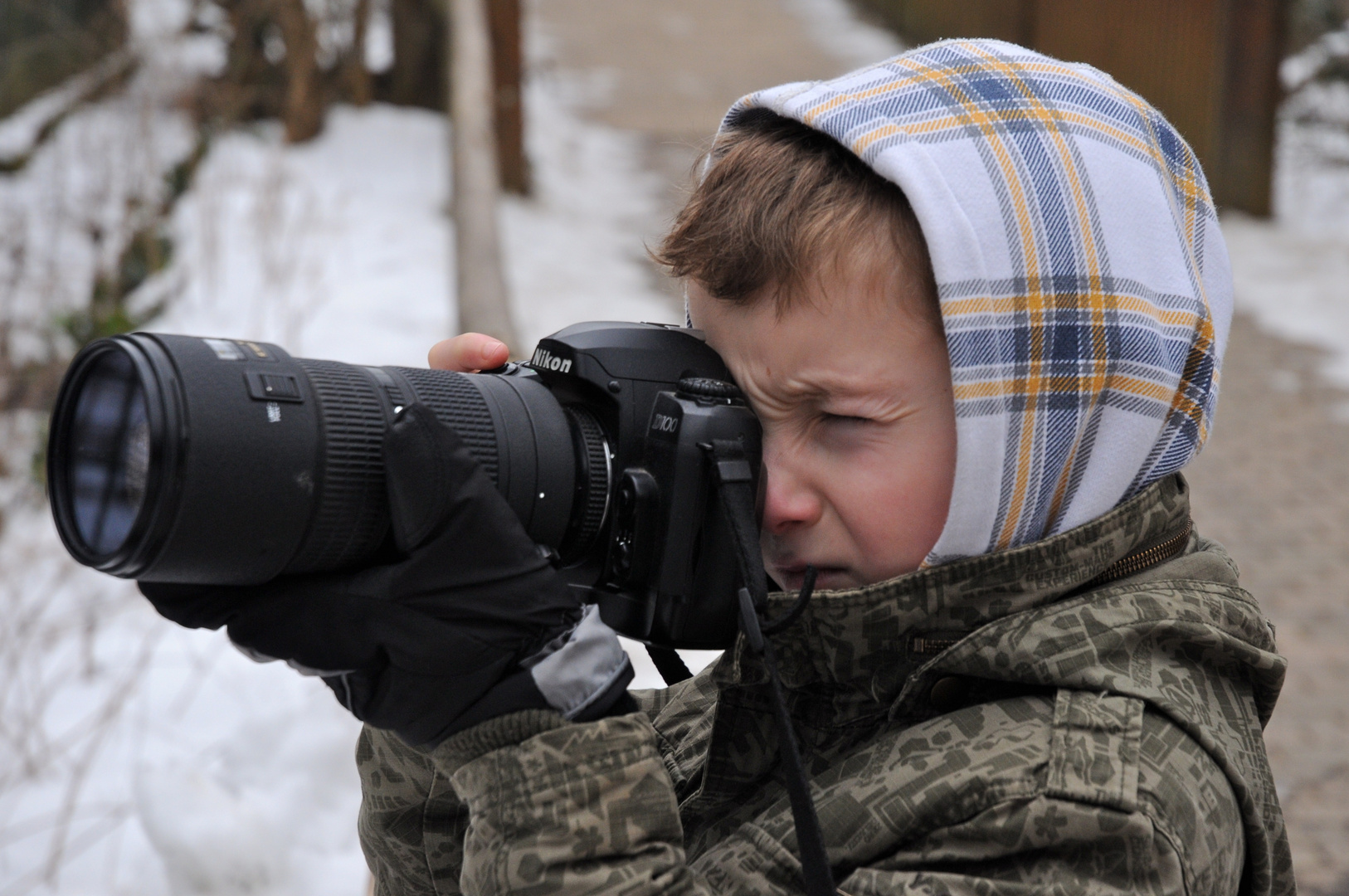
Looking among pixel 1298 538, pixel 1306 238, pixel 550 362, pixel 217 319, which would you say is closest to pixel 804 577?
pixel 550 362

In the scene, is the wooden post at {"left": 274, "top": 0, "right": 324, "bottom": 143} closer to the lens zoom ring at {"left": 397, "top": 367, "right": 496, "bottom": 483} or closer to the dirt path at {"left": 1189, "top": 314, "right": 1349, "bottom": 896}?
the dirt path at {"left": 1189, "top": 314, "right": 1349, "bottom": 896}

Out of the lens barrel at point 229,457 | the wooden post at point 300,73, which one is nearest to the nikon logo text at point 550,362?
the lens barrel at point 229,457

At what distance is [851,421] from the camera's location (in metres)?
1.17

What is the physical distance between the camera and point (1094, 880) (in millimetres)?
975

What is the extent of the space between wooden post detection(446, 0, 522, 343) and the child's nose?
1534 millimetres

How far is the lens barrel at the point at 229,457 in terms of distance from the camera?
98 cm

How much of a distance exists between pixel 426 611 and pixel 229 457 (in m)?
0.19

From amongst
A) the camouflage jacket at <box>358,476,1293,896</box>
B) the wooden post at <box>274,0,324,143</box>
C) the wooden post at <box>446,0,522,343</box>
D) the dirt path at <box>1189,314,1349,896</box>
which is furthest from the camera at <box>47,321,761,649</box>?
the wooden post at <box>274,0,324,143</box>

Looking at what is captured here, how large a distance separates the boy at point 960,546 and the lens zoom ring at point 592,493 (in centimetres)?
15

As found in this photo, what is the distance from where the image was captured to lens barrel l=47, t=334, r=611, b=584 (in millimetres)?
980

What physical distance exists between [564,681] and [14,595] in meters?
2.35

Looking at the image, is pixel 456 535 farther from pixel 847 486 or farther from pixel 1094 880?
pixel 1094 880

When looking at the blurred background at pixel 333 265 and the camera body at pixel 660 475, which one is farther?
the blurred background at pixel 333 265

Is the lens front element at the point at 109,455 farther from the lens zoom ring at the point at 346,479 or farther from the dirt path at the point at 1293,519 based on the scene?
the dirt path at the point at 1293,519
